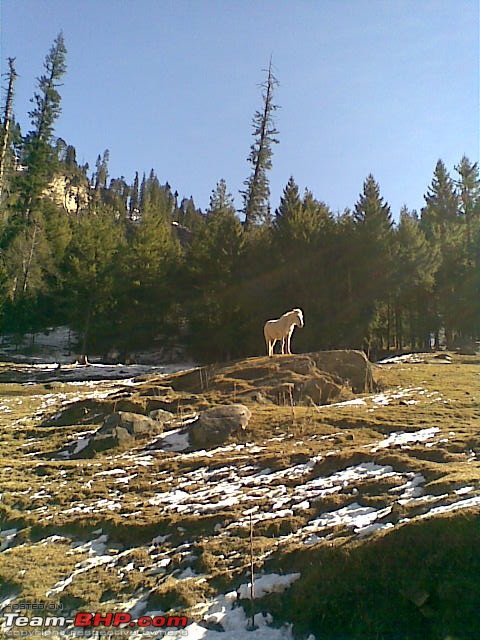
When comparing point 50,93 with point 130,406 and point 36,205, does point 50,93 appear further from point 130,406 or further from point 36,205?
point 130,406

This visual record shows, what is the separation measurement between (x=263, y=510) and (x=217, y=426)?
4.47 m

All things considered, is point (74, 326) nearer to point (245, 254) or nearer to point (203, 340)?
point (203, 340)

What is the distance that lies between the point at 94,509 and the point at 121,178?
13435 centimetres

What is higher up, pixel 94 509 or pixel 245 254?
pixel 245 254

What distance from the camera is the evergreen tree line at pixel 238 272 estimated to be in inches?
1270

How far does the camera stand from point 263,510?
7.43 m

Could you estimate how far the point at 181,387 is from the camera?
17328 mm

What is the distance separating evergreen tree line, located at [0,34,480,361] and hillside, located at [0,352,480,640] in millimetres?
16721

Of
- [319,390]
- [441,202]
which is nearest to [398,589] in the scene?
[319,390]

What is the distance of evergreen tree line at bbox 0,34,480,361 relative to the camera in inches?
1270

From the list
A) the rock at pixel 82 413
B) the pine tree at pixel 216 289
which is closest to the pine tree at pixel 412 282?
the pine tree at pixel 216 289

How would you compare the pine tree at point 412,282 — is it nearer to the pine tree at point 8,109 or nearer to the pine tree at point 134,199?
the pine tree at point 8,109

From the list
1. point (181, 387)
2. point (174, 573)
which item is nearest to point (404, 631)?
point (174, 573)

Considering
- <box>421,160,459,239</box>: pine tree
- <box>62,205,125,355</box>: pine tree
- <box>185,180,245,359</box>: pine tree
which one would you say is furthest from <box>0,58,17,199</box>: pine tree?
<box>421,160,459,239</box>: pine tree
